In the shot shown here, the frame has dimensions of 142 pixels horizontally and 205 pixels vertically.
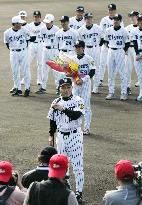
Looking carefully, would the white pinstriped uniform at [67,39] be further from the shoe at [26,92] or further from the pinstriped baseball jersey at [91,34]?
the shoe at [26,92]

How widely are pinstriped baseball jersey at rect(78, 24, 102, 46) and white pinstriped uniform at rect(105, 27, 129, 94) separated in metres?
0.41

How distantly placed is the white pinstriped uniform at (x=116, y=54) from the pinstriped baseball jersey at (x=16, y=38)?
2.45 m

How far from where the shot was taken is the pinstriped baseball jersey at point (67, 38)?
62.1ft

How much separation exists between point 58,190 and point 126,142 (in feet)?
24.2

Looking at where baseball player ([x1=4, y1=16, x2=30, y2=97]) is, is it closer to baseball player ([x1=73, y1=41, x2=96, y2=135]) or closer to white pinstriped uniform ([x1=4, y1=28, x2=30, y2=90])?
white pinstriped uniform ([x1=4, y1=28, x2=30, y2=90])

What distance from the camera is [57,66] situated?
14.1 m

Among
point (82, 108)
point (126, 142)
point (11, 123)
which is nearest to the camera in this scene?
point (82, 108)

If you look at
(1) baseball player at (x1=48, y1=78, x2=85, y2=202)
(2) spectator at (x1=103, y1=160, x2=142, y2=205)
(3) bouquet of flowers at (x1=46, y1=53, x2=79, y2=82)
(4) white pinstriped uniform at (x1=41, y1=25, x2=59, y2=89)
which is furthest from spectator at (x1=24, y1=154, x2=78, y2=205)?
(4) white pinstriped uniform at (x1=41, y1=25, x2=59, y2=89)

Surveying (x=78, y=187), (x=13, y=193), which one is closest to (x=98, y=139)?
(x=78, y=187)

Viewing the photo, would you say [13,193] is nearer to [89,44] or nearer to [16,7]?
[89,44]

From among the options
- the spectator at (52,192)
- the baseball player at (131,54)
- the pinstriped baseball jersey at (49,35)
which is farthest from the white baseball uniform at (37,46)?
the spectator at (52,192)

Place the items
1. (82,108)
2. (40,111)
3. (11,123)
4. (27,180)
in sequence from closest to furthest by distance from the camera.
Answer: (27,180), (82,108), (11,123), (40,111)

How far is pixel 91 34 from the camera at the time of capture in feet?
63.3

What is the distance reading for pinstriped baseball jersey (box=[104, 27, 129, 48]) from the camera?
1864 cm
